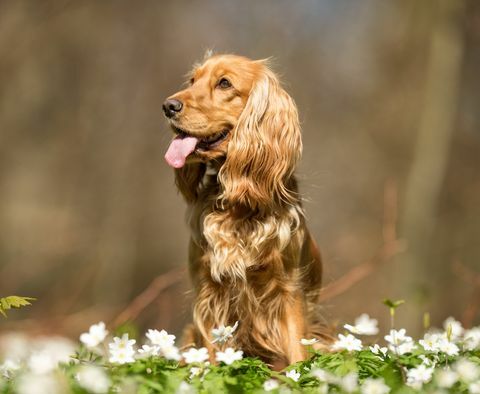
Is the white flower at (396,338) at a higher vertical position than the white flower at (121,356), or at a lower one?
lower

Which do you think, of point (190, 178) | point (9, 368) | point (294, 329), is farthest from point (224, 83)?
point (9, 368)

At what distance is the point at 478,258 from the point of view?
12359 mm

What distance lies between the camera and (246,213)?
3783mm

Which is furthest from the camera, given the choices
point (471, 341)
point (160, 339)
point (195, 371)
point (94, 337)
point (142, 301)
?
point (142, 301)

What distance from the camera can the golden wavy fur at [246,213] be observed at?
12.0 feet

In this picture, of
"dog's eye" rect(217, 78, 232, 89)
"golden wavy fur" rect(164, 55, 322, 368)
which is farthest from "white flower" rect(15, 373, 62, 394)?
"dog's eye" rect(217, 78, 232, 89)

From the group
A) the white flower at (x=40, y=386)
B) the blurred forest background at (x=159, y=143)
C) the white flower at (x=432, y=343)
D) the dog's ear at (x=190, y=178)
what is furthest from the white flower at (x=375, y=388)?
the blurred forest background at (x=159, y=143)

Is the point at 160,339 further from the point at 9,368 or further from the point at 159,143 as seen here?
the point at 159,143

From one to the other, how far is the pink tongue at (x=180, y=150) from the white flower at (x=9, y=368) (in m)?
1.34

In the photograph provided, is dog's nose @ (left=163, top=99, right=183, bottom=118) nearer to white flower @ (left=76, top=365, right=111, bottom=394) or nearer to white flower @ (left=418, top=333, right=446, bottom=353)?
white flower @ (left=418, top=333, right=446, bottom=353)

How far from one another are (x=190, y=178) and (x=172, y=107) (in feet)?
1.72

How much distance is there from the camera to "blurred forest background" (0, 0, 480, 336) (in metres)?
12.2

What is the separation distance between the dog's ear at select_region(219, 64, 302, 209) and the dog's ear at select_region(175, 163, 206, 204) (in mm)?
224

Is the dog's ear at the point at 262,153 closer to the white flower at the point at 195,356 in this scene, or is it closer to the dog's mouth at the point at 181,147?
the dog's mouth at the point at 181,147
